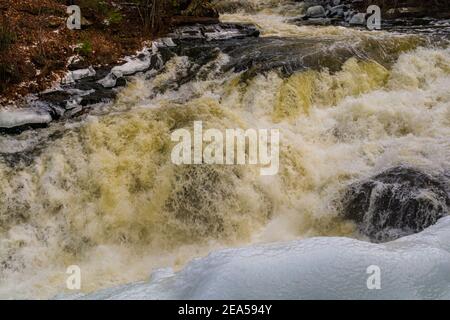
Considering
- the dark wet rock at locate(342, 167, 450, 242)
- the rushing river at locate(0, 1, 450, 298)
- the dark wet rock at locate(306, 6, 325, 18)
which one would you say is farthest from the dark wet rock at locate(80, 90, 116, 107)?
the dark wet rock at locate(306, 6, 325, 18)

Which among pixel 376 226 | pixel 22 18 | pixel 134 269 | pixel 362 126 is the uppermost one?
pixel 22 18

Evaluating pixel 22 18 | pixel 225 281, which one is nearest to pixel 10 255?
pixel 225 281

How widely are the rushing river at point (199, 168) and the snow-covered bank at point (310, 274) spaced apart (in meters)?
2.37

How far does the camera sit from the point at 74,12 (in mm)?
12570

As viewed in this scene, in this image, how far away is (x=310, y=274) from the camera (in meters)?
3.80

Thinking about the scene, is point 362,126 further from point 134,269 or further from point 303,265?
point 303,265

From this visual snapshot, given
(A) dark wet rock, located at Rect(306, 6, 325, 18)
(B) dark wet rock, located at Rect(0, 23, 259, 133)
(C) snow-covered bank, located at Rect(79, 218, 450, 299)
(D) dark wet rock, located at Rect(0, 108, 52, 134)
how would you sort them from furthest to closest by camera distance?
1. (A) dark wet rock, located at Rect(306, 6, 325, 18)
2. (B) dark wet rock, located at Rect(0, 23, 259, 133)
3. (D) dark wet rock, located at Rect(0, 108, 52, 134)
4. (C) snow-covered bank, located at Rect(79, 218, 450, 299)

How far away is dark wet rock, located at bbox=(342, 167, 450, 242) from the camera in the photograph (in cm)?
643

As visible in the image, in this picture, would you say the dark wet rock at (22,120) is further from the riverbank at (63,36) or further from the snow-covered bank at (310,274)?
the snow-covered bank at (310,274)

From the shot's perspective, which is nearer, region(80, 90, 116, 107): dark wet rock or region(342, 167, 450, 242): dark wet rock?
region(342, 167, 450, 242): dark wet rock

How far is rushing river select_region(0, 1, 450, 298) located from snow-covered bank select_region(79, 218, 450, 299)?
237cm

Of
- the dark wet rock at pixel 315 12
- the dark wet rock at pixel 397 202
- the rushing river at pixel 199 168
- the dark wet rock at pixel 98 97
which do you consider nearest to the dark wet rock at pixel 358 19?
the dark wet rock at pixel 315 12

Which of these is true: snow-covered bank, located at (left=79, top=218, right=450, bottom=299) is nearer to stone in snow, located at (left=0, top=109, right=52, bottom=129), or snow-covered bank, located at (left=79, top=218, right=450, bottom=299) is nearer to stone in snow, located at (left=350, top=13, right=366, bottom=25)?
stone in snow, located at (left=0, top=109, right=52, bottom=129)

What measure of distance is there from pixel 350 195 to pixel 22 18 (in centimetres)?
867
